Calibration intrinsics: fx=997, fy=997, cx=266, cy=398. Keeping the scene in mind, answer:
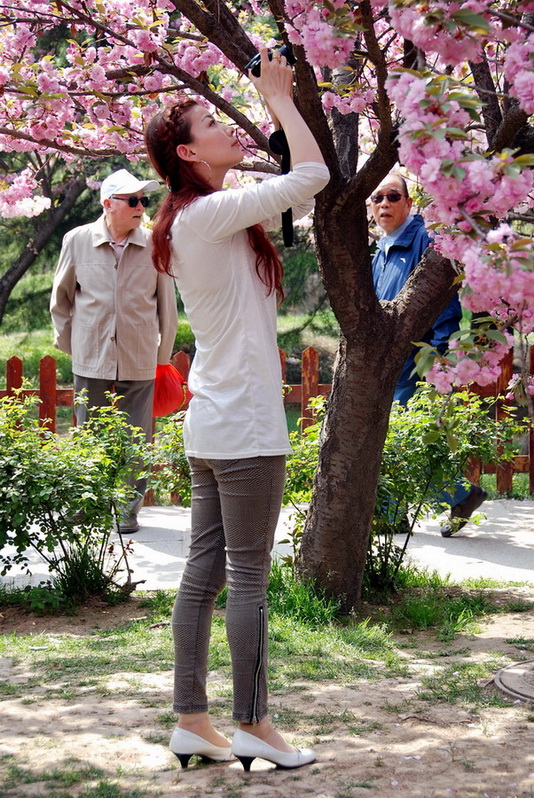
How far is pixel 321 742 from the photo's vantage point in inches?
118

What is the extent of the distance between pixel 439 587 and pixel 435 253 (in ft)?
5.55

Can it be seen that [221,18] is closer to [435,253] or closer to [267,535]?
[435,253]

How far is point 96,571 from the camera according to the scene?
16.0 ft

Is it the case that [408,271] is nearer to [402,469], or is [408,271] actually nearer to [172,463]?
[402,469]

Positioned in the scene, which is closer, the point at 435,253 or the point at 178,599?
the point at 178,599

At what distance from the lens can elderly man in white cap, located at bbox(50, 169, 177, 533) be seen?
19.7 ft

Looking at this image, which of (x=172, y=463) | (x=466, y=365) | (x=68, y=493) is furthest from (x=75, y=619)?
(x=466, y=365)

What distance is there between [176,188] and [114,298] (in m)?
3.23

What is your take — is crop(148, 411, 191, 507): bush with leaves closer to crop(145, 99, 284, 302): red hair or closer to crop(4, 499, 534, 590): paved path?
crop(4, 499, 534, 590): paved path

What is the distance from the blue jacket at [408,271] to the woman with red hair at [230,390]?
114 inches

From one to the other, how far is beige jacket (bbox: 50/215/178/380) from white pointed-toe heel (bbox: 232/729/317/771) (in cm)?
356

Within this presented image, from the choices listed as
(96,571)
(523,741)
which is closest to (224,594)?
(96,571)

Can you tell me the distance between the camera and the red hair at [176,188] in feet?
9.06

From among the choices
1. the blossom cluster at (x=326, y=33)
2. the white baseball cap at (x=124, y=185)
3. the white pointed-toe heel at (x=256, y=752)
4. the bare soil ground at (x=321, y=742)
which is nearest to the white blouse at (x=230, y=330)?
the blossom cluster at (x=326, y=33)
